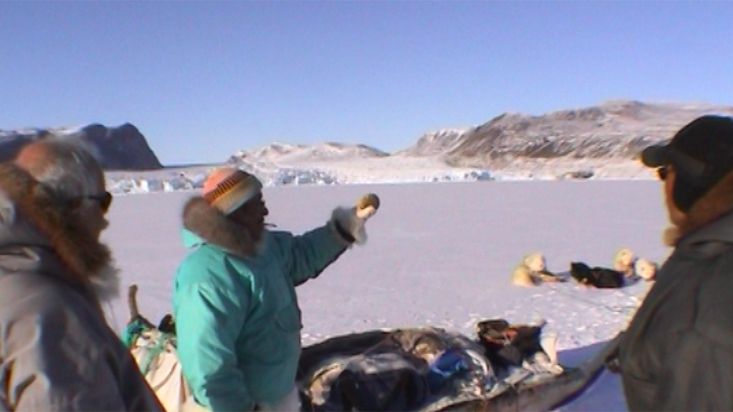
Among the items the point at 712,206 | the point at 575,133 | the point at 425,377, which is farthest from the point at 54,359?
the point at 575,133

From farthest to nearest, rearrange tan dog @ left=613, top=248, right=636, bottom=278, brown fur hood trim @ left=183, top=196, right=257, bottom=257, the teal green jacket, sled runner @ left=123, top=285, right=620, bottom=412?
tan dog @ left=613, top=248, right=636, bottom=278
sled runner @ left=123, top=285, right=620, bottom=412
brown fur hood trim @ left=183, top=196, right=257, bottom=257
the teal green jacket

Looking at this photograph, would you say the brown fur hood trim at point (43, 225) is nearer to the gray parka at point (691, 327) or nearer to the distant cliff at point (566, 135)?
the gray parka at point (691, 327)

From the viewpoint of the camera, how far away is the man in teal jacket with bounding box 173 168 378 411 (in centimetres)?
266

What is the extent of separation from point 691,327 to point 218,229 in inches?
65.1

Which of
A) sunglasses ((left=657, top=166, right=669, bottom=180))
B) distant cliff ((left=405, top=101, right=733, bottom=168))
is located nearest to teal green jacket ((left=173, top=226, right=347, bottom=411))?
sunglasses ((left=657, top=166, right=669, bottom=180))

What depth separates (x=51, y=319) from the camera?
1.43 m

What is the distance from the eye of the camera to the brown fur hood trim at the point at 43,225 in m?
1.52

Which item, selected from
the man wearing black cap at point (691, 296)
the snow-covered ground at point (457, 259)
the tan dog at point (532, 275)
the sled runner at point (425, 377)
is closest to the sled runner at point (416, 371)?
the sled runner at point (425, 377)

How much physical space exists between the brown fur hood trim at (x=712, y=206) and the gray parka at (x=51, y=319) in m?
1.27

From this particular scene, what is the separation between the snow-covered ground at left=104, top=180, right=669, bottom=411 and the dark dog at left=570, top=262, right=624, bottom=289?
14 centimetres

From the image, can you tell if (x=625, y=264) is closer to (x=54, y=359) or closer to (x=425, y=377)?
(x=425, y=377)

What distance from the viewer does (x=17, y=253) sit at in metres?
1.50

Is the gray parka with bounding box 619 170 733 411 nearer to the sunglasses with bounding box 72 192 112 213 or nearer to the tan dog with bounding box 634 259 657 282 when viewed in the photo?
the sunglasses with bounding box 72 192 112 213

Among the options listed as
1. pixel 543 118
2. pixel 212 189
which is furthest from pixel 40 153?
pixel 543 118
